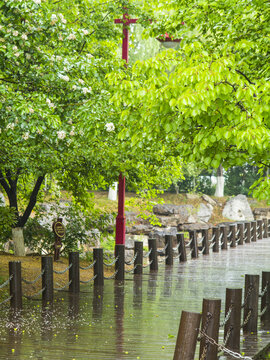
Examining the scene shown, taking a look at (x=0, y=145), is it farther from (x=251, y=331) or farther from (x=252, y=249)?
(x=252, y=249)

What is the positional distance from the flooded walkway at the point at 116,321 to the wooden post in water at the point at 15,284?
0.22 meters

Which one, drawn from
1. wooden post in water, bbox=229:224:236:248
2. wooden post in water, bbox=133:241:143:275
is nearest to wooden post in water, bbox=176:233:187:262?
wooden post in water, bbox=133:241:143:275

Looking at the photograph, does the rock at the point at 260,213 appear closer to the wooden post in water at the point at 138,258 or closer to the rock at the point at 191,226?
the rock at the point at 191,226

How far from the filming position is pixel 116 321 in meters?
9.44

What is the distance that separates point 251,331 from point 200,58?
4.08m

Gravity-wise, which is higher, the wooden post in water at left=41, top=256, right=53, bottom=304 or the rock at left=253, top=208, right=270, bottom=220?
the rock at left=253, top=208, right=270, bottom=220

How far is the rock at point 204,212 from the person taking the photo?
37969 mm

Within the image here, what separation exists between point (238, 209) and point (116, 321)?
3105 cm

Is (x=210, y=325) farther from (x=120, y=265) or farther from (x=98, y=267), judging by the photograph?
(x=120, y=265)

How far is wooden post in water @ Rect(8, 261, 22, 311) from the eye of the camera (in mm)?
10219

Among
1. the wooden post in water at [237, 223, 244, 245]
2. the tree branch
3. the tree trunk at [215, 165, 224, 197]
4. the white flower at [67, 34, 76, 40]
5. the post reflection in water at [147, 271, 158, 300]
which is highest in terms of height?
the white flower at [67, 34, 76, 40]

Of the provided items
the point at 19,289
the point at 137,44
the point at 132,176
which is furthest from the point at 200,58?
the point at 137,44

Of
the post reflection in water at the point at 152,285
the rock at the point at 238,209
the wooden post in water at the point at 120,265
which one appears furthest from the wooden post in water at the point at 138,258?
the rock at the point at 238,209

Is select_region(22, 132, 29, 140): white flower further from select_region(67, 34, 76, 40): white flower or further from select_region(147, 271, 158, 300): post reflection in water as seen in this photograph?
select_region(147, 271, 158, 300): post reflection in water
